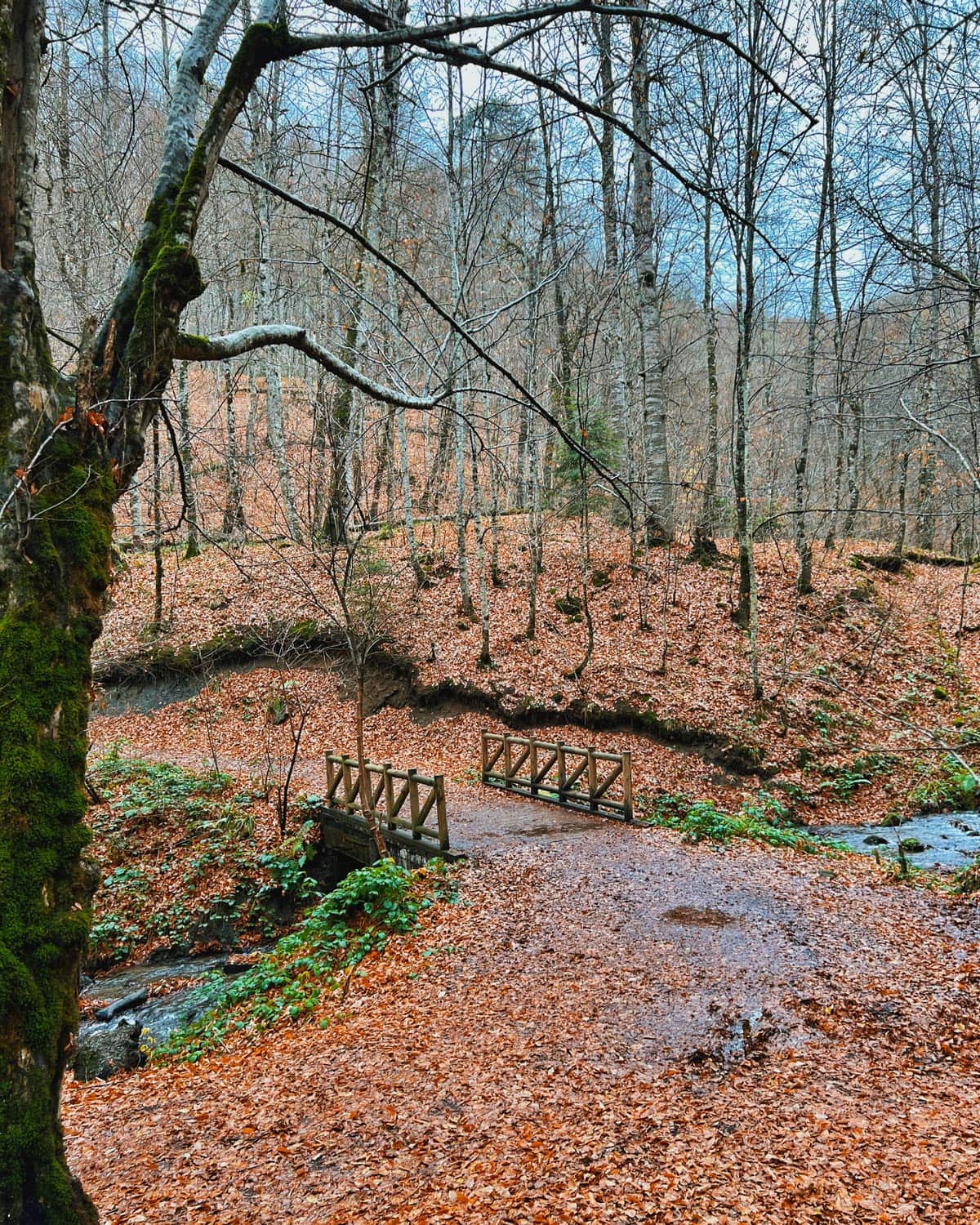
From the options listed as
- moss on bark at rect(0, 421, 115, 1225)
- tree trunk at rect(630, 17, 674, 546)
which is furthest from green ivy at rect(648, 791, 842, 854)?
moss on bark at rect(0, 421, 115, 1225)

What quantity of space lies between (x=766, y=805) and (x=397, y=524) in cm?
1509

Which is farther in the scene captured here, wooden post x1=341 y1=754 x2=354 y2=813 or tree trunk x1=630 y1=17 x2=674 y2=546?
tree trunk x1=630 y1=17 x2=674 y2=546

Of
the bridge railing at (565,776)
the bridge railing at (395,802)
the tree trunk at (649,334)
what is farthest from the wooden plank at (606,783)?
the tree trunk at (649,334)

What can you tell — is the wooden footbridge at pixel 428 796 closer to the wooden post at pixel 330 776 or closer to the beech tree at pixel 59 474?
the wooden post at pixel 330 776

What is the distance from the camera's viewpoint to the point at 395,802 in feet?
34.1

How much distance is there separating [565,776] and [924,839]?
5.31 metres

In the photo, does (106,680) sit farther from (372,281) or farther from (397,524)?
(372,281)

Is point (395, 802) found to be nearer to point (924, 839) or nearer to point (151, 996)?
point (151, 996)

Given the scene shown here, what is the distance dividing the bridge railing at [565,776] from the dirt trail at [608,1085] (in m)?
3.08

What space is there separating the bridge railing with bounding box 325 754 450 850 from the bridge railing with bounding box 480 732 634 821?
1.52 meters

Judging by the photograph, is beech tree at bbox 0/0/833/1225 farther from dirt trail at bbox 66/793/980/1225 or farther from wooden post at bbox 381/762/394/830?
wooden post at bbox 381/762/394/830

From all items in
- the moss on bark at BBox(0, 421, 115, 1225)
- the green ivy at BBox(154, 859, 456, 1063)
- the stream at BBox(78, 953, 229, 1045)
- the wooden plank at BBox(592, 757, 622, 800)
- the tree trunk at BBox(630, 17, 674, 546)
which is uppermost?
the tree trunk at BBox(630, 17, 674, 546)

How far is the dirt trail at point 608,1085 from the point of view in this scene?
3.54 m

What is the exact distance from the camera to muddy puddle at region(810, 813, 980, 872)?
8820 millimetres
